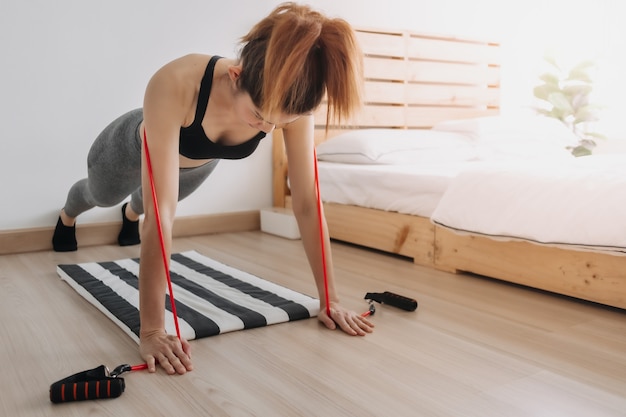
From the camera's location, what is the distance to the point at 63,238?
2.71 meters

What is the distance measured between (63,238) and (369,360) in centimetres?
180

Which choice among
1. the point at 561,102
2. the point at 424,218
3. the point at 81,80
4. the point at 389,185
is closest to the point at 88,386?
the point at 424,218

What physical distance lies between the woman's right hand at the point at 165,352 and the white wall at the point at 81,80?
1614 millimetres

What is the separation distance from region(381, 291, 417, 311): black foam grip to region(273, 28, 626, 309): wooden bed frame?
47 cm

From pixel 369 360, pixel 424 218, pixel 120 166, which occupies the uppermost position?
pixel 120 166

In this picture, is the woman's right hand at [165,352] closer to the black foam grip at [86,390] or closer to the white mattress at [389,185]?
the black foam grip at [86,390]

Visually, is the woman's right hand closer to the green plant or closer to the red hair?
the red hair

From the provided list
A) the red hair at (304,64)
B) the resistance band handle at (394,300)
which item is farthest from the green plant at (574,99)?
the red hair at (304,64)

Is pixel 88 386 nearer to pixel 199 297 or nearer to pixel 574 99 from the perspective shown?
pixel 199 297

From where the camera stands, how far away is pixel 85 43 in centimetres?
276

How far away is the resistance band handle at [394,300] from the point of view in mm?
1826

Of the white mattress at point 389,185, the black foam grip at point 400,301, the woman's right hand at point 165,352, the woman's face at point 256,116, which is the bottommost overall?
the black foam grip at point 400,301

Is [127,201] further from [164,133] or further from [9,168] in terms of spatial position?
[164,133]

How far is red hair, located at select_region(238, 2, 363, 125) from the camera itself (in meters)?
1.09
